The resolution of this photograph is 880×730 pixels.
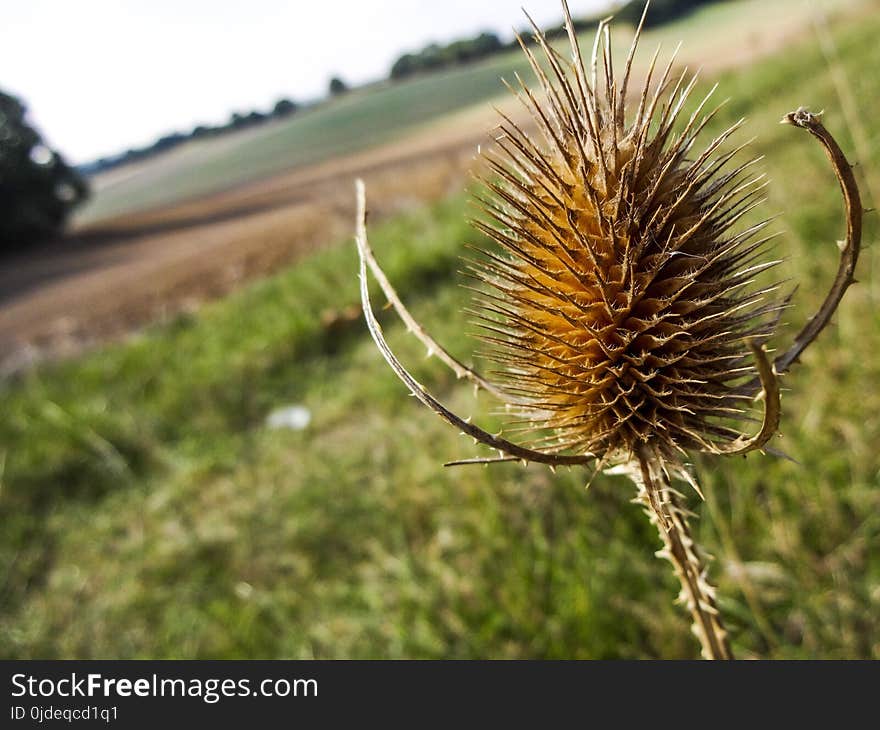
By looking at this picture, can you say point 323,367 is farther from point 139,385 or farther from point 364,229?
point 364,229

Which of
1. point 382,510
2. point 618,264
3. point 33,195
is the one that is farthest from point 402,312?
point 33,195

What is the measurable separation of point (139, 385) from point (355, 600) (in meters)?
3.55

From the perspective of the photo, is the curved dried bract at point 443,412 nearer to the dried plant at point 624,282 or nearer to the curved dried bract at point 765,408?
the dried plant at point 624,282

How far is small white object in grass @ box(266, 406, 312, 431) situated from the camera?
471cm

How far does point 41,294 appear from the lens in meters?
12.0

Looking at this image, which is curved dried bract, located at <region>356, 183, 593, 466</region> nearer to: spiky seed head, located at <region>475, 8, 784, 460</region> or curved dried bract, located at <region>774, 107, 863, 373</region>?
spiky seed head, located at <region>475, 8, 784, 460</region>

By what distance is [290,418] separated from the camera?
4.86m

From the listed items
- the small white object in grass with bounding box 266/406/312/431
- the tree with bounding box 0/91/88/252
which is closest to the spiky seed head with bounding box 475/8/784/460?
the small white object in grass with bounding box 266/406/312/431

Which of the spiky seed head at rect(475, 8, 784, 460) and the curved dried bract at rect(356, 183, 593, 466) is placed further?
→ the spiky seed head at rect(475, 8, 784, 460)

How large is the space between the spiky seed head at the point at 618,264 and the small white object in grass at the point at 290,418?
3.70 meters

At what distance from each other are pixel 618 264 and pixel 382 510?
2.50 m

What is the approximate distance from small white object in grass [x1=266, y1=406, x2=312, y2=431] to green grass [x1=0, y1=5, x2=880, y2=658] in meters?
0.12
